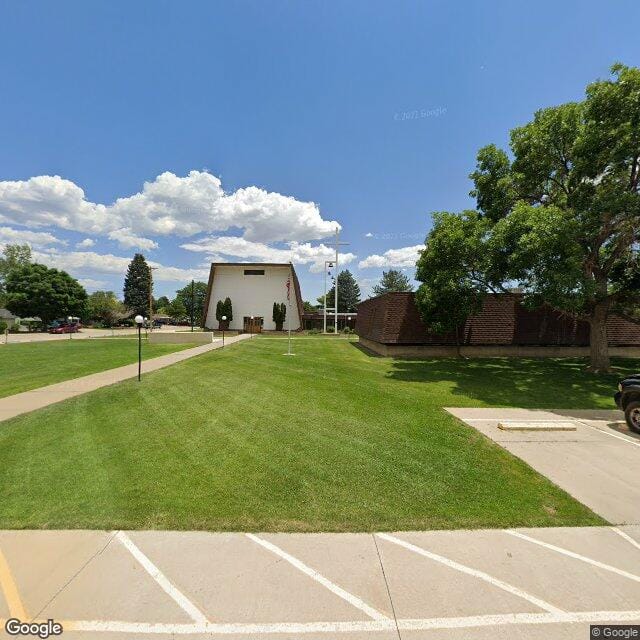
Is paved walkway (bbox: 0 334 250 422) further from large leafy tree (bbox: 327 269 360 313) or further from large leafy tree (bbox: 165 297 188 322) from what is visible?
large leafy tree (bbox: 165 297 188 322)

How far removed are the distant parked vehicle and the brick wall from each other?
146 ft

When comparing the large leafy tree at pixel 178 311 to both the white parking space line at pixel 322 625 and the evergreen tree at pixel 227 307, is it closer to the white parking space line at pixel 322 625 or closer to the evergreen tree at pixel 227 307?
the evergreen tree at pixel 227 307

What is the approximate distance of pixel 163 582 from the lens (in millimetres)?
3021

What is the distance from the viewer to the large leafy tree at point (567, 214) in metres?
10.8

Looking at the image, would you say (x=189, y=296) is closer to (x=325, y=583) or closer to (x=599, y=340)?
(x=599, y=340)

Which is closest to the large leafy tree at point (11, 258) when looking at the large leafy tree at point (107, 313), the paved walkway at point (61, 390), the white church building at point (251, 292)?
the large leafy tree at point (107, 313)

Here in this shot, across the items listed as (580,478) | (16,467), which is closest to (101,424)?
(16,467)

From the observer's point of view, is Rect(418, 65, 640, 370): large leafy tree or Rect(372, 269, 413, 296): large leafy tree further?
Rect(372, 269, 413, 296): large leafy tree

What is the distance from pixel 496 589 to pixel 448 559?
470 millimetres

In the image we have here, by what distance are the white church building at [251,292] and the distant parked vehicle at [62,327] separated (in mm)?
18657

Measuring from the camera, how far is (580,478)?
5.06m

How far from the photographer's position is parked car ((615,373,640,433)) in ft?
23.6

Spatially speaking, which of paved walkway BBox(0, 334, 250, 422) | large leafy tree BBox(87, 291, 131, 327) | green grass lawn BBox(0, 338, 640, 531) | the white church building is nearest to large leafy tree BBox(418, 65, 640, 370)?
green grass lawn BBox(0, 338, 640, 531)

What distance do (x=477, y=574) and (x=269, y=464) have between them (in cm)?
328
